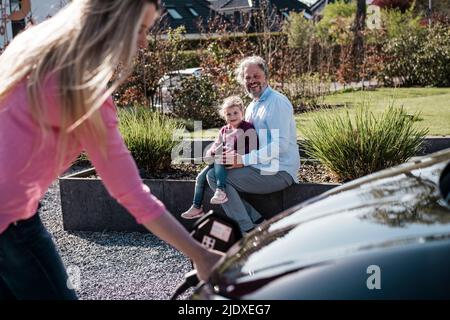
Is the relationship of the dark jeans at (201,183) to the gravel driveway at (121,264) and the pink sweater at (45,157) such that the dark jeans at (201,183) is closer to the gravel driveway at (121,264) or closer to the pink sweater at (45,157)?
the gravel driveway at (121,264)

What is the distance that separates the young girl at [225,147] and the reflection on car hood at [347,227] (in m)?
3.38

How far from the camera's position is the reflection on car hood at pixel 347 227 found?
2188mm

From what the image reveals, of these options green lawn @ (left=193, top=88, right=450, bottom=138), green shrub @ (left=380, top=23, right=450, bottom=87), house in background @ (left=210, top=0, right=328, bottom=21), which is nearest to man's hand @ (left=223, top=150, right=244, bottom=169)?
green lawn @ (left=193, top=88, right=450, bottom=138)

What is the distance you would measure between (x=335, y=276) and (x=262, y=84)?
446 centimetres

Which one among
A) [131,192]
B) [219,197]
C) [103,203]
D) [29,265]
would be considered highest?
[131,192]

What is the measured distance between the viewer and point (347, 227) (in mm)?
2387

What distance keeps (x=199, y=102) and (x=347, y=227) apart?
37.8 feet

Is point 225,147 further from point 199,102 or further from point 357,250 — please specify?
point 199,102

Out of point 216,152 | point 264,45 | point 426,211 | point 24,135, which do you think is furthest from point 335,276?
point 264,45

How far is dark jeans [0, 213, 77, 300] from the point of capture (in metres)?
2.69

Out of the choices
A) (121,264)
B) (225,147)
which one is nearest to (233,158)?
(225,147)

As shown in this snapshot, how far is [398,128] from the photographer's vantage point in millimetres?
6832

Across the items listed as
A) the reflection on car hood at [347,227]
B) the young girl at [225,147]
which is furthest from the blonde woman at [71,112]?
the young girl at [225,147]
